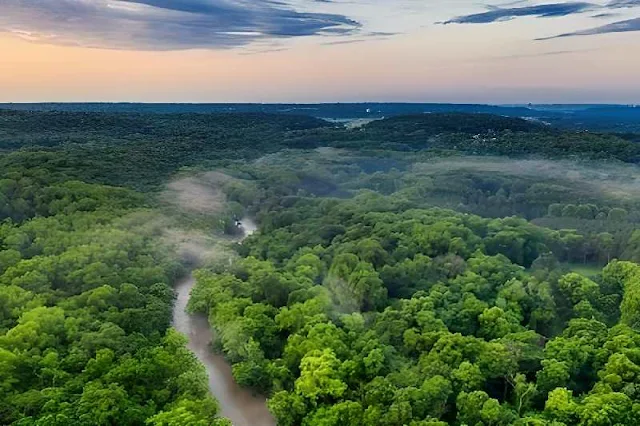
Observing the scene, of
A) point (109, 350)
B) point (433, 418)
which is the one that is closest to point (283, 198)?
point (109, 350)

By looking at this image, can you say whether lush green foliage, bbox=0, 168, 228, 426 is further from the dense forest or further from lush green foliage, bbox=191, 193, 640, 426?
lush green foliage, bbox=191, 193, 640, 426

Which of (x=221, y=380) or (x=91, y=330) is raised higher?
(x=91, y=330)

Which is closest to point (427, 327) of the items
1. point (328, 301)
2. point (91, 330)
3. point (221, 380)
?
point (328, 301)

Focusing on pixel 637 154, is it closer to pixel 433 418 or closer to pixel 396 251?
pixel 396 251

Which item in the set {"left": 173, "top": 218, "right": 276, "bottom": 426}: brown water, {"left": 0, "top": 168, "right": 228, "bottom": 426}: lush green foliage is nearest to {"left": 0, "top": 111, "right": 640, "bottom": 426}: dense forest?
{"left": 0, "top": 168, "right": 228, "bottom": 426}: lush green foliage

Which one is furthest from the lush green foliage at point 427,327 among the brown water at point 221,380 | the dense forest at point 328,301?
the brown water at point 221,380

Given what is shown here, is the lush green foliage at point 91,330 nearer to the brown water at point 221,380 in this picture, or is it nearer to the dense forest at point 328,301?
the dense forest at point 328,301

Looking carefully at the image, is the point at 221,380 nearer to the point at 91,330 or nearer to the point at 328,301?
the point at 91,330

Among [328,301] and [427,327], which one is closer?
[427,327]
